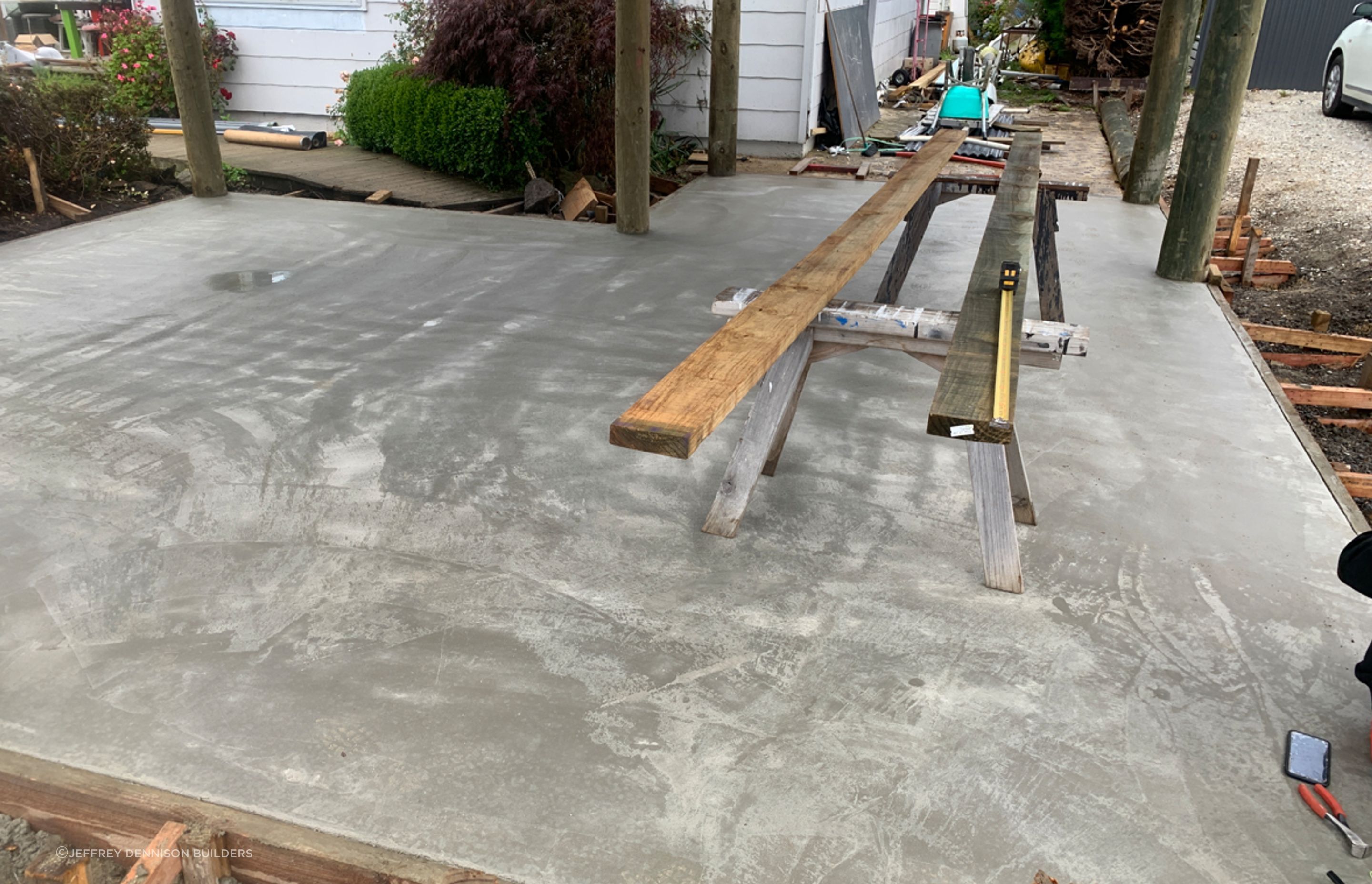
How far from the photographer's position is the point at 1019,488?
3488mm

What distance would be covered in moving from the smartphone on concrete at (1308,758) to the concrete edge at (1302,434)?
1308 millimetres

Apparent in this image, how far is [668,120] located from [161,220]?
5246 millimetres

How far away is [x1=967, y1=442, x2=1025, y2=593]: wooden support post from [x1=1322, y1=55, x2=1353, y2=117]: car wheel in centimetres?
1208

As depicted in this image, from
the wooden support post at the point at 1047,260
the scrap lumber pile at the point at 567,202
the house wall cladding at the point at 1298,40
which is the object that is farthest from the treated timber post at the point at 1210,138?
the house wall cladding at the point at 1298,40

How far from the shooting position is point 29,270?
638 cm

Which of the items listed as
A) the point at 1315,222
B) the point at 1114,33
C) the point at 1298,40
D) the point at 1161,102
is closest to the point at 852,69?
the point at 1161,102

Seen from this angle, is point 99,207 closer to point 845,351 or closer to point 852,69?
point 845,351

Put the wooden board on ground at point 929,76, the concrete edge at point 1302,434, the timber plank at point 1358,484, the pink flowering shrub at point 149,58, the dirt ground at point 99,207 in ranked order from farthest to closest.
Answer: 1. the wooden board on ground at point 929,76
2. the pink flowering shrub at point 149,58
3. the dirt ground at point 99,207
4. the timber plank at point 1358,484
5. the concrete edge at point 1302,434

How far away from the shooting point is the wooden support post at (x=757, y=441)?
3.38m

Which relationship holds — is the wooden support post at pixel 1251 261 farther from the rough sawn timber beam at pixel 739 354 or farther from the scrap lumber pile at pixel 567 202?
the scrap lumber pile at pixel 567 202

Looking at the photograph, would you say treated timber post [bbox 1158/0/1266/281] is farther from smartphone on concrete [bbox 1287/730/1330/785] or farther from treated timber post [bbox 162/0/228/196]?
treated timber post [bbox 162/0/228/196]

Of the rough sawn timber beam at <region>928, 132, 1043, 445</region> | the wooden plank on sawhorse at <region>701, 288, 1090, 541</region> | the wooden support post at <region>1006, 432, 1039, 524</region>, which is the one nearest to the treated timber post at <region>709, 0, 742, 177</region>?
the rough sawn timber beam at <region>928, 132, 1043, 445</region>

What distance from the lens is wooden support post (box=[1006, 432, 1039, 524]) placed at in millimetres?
3439

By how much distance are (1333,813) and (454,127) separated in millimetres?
8509
